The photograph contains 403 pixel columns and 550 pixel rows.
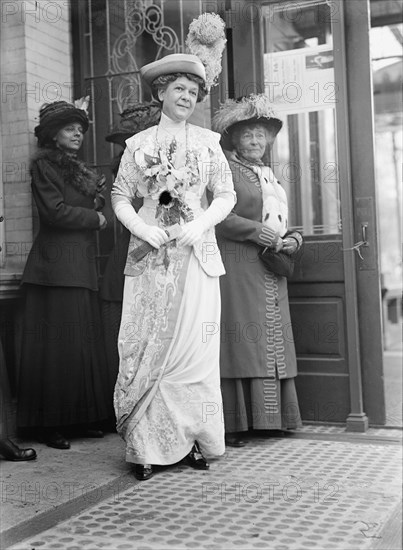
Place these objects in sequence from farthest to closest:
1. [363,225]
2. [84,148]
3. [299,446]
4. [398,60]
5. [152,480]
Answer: [398,60] → [84,148] → [363,225] → [299,446] → [152,480]

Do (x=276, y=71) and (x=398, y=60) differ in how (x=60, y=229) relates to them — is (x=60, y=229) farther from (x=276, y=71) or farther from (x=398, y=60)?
(x=398, y=60)

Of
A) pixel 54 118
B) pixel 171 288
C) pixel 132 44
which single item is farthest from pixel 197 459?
pixel 132 44

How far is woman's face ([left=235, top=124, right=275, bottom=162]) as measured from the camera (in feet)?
14.4

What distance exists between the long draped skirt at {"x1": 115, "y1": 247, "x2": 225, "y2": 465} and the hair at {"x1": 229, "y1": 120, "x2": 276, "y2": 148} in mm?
999

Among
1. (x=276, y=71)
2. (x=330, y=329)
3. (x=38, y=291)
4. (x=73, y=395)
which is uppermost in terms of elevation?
(x=276, y=71)

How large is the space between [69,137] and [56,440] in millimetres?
1662

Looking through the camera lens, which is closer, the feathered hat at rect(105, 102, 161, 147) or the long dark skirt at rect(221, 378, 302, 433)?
the long dark skirt at rect(221, 378, 302, 433)

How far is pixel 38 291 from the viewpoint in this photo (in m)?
4.36

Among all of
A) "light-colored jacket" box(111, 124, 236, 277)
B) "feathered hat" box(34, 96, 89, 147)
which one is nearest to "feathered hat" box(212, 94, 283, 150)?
"light-colored jacket" box(111, 124, 236, 277)

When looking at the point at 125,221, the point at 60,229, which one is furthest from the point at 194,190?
the point at 60,229

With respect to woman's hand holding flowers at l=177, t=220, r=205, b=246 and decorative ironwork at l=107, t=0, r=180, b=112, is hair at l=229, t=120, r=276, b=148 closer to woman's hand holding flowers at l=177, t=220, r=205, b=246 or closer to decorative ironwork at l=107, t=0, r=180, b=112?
decorative ironwork at l=107, t=0, r=180, b=112

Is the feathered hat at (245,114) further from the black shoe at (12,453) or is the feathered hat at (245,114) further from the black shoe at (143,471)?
the black shoe at (12,453)

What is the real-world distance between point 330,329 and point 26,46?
2.40 meters

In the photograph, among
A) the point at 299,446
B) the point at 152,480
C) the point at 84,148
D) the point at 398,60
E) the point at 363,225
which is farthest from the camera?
the point at 398,60
